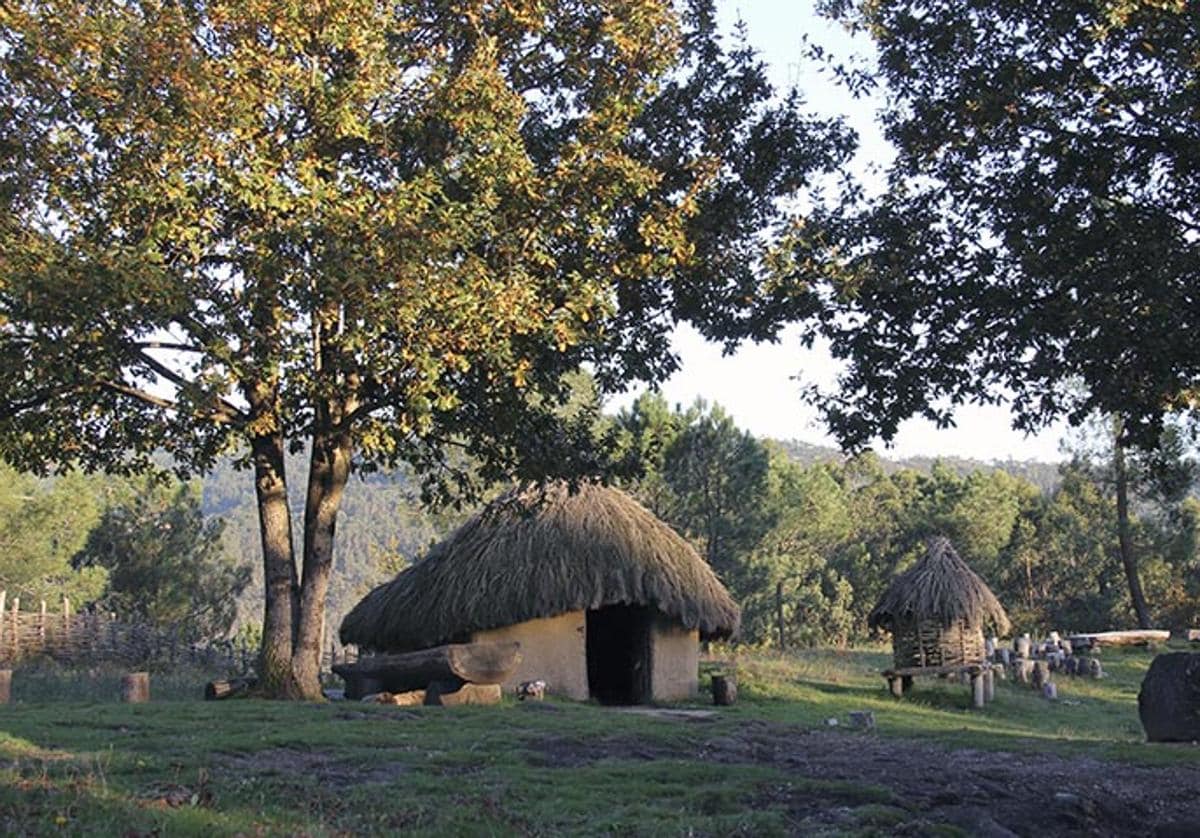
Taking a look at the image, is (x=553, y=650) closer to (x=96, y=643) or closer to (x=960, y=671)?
(x=960, y=671)

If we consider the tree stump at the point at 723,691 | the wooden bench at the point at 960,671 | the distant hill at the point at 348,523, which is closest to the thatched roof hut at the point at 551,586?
Answer: the tree stump at the point at 723,691

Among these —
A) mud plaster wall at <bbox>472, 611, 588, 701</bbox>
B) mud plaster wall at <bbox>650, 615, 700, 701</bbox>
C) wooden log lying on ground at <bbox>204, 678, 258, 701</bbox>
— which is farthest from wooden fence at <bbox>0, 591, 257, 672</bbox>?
wooden log lying on ground at <bbox>204, 678, 258, 701</bbox>

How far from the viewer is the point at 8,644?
28.3m

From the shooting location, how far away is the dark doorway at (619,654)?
22.6m

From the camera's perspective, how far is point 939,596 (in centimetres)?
2769

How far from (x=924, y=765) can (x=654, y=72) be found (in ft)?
25.7

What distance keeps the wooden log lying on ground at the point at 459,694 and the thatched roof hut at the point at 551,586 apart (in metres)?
3.04

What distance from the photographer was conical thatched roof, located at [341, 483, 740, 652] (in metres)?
20.8

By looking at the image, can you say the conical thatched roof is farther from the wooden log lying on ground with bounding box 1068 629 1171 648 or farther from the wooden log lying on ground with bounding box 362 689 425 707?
the wooden log lying on ground with bounding box 1068 629 1171 648

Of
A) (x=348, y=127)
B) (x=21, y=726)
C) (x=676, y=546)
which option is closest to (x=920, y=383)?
(x=348, y=127)

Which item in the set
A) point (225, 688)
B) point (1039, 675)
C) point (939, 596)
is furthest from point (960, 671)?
point (225, 688)

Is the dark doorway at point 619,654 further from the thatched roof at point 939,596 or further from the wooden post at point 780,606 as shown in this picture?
the wooden post at point 780,606

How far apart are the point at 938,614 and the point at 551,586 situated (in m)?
10.8

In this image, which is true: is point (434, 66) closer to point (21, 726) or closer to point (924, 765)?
point (21, 726)
